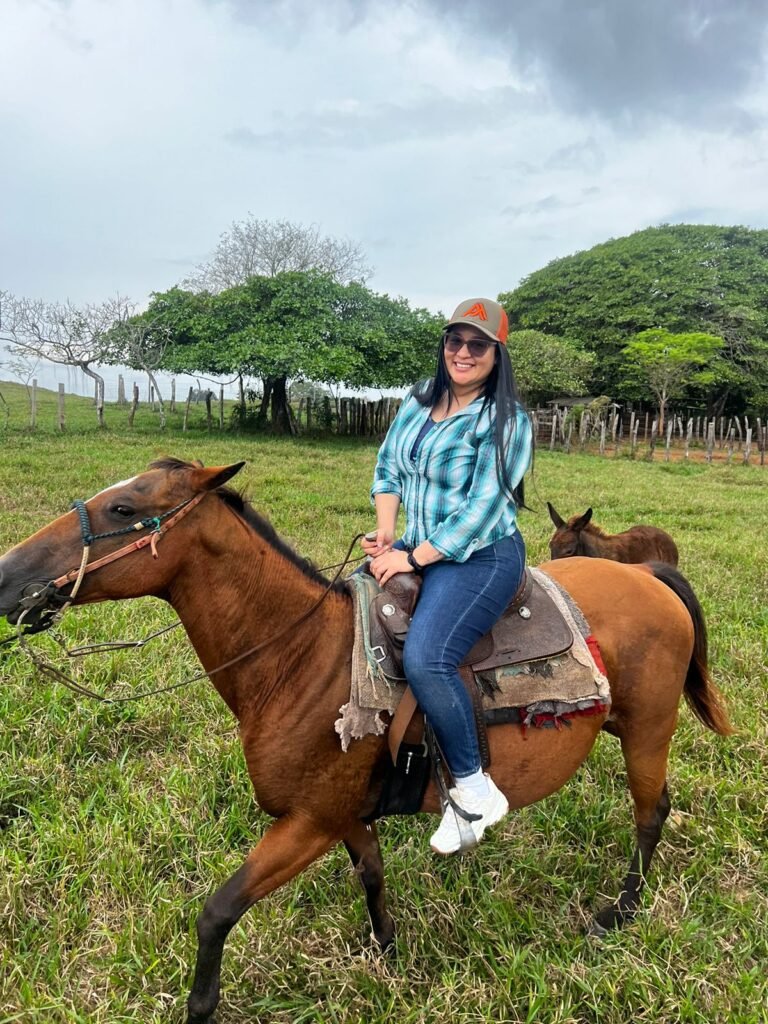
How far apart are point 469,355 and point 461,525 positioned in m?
0.75

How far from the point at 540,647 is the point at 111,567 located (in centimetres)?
175

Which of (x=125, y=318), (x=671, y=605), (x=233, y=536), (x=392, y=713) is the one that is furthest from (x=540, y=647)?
(x=125, y=318)

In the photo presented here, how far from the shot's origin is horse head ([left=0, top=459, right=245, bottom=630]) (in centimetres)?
204

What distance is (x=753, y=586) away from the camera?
7.04 m

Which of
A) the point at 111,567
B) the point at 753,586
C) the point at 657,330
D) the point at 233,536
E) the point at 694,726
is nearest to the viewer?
the point at 111,567

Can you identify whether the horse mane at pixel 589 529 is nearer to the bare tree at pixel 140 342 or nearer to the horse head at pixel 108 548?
the horse head at pixel 108 548

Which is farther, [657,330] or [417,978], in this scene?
[657,330]

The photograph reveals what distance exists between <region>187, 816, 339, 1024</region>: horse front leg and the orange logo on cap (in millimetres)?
2128

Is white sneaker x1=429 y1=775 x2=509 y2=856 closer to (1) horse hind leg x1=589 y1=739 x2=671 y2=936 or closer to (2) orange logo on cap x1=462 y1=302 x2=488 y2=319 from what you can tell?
(1) horse hind leg x1=589 y1=739 x2=671 y2=936

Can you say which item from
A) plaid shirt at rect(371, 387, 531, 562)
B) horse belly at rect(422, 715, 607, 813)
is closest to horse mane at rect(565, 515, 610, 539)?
horse belly at rect(422, 715, 607, 813)

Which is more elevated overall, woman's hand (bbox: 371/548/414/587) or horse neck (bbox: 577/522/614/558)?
woman's hand (bbox: 371/548/414/587)

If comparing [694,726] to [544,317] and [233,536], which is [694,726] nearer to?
[233,536]

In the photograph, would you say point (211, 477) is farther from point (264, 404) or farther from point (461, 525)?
point (264, 404)

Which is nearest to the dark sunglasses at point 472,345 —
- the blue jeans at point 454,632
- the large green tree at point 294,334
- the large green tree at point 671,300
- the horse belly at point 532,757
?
the blue jeans at point 454,632
